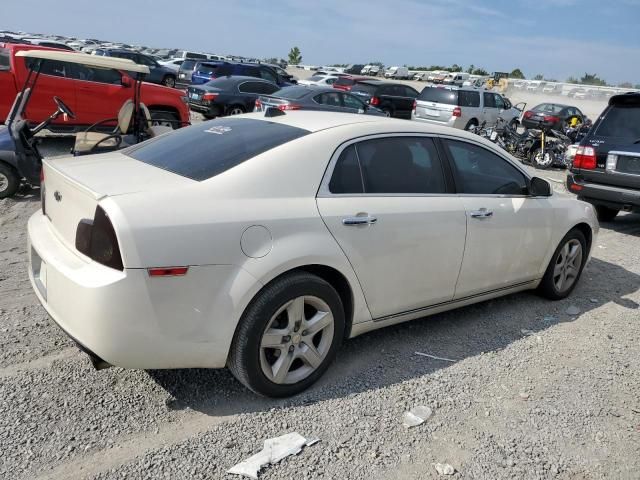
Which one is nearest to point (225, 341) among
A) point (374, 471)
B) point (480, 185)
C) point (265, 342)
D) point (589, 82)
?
point (265, 342)

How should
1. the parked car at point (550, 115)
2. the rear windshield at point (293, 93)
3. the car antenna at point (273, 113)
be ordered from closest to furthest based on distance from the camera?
the car antenna at point (273, 113)
the rear windshield at point (293, 93)
the parked car at point (550, 115)

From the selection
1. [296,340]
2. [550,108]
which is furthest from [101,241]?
[550,108]

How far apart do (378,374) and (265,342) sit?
929mm

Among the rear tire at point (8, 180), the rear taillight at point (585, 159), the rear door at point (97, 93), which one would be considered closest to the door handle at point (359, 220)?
the rear tire at point (8, 180)

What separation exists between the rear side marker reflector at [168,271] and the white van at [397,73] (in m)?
63.0

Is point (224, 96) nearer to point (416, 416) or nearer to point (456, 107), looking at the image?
point (456, 107)

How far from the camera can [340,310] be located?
10.7 ft

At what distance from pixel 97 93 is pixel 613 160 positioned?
9009 mm

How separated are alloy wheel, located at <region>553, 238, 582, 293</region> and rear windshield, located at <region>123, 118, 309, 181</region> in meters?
2.82

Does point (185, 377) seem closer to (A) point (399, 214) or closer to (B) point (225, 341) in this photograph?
(B) point (225, 341)

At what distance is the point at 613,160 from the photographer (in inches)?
300

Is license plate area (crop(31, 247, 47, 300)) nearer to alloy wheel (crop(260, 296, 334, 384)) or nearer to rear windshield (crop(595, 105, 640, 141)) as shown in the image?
alloy wheel (crop(260, 296, 334, 384))

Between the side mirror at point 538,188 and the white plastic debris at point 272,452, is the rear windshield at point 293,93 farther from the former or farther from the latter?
the white plastic debris at point 272,452

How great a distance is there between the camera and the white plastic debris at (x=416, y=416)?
10.1 ft
